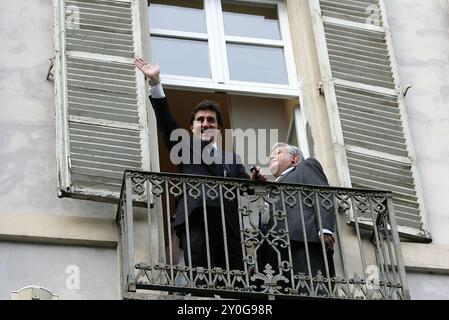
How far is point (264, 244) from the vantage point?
35.8ft

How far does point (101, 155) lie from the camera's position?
11.3 m

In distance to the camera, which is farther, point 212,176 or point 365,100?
point 365,100

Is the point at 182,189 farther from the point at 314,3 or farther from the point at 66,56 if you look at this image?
the point at 314,3

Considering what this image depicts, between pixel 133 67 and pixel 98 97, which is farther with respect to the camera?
pixel 133 67

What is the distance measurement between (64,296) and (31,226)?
572 millimetres

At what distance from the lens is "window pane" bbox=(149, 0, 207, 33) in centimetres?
1271

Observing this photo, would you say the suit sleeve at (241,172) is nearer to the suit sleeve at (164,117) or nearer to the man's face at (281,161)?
the man's face at (281,161)

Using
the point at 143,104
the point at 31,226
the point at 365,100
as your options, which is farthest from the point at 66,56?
the point at 365,100

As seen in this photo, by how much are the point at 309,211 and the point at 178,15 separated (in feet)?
7.98

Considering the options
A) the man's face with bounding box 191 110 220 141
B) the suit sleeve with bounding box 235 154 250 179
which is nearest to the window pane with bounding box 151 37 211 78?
the man's face with bounding box 191 110 220 141

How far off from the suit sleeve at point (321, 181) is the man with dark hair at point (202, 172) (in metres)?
0.44

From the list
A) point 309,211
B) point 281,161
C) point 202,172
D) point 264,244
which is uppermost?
point 281,161

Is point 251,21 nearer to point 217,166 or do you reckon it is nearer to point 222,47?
point 222,47

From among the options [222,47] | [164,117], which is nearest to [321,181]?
[164,117]
